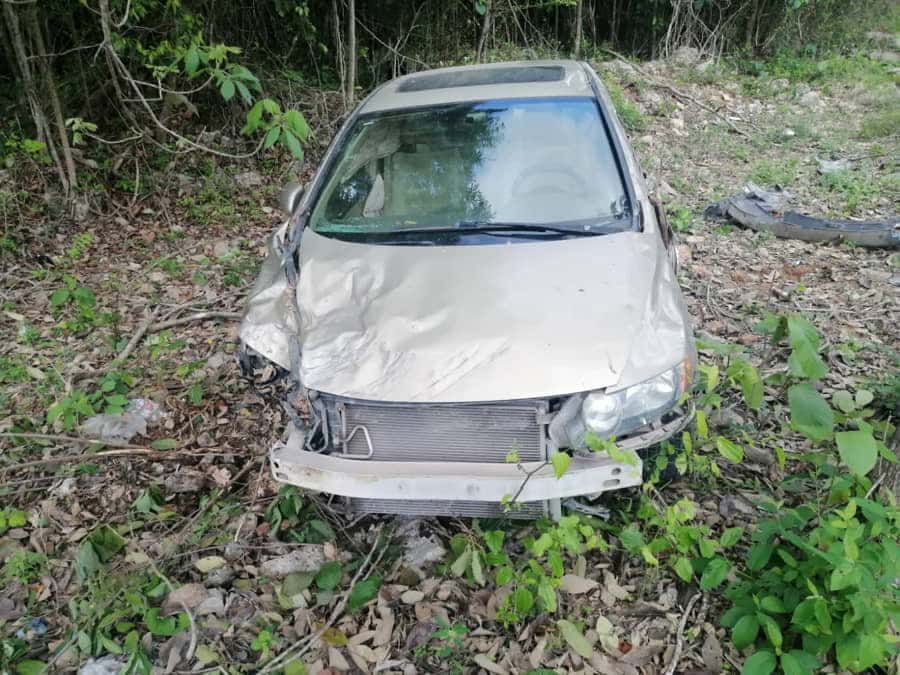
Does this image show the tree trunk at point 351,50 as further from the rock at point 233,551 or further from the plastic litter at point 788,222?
the rock at point 233,551

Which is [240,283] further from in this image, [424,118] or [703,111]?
[703,111]

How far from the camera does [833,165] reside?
6.95 metres

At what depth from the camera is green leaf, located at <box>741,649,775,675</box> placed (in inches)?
76.1

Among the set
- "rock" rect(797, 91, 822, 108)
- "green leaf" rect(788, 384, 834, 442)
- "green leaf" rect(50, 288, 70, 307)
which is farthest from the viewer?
"rock" rect(797, 91, 822, 108)

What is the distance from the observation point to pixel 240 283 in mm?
5000

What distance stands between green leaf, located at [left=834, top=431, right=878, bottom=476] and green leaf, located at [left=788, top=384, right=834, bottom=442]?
8 cm

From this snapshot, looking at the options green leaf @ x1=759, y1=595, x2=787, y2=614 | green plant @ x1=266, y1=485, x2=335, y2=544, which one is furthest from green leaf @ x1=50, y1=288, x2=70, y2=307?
green leaf @ x1=759, y1=595, x2=787, y2=614

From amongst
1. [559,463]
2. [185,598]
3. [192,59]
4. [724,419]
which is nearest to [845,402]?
[724,419]

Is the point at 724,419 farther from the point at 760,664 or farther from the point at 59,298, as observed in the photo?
the point at 59,298

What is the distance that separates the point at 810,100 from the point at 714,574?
379 inches

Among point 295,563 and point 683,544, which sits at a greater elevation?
point 683,544

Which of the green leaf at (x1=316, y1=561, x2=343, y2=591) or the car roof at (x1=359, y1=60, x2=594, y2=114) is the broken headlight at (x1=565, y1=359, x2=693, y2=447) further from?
the car roof at (x1=359, y1=60, x2=594, y2=114)

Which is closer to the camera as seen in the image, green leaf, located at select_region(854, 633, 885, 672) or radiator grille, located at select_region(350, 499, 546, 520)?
A: green leaf, located at select_region(854, 633, 885, 672)

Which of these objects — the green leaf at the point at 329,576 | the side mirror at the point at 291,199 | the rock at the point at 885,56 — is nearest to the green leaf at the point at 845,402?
the green leaf at the point at 329,576
